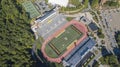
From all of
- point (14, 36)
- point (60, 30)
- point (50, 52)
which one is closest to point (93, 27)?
point (60, 30)

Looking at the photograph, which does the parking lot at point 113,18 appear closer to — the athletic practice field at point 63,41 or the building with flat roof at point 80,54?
the building with flat roof at point 80,54

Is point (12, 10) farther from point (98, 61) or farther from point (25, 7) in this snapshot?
point (98, 61)

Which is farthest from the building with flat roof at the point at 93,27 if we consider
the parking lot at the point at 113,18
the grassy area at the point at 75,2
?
the grassy area at the point at 75,2

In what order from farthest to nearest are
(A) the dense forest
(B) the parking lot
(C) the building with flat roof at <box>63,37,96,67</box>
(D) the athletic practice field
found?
(B) the parking lot, (D) the athletic practice field, (C) the building with flat roof at <box>63,37,96,67</box>, (A) the dense forest

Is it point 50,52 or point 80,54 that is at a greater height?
point 80,54

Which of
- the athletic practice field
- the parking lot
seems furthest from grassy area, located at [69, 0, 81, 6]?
the parking lot

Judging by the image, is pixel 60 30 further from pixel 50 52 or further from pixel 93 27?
pixel 93 27

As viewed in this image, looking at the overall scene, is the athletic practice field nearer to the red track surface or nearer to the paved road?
the red track surface
